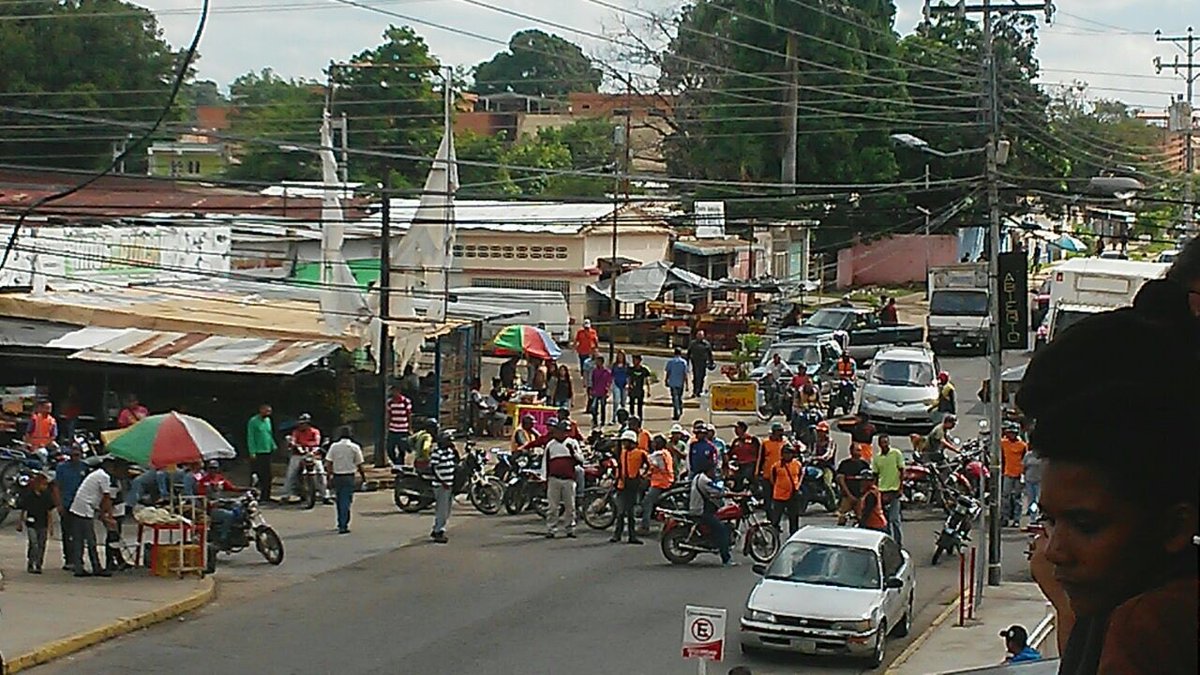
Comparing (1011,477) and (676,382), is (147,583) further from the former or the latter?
(676,382)

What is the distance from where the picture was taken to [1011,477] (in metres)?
23.5

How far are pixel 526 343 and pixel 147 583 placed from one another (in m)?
17.1

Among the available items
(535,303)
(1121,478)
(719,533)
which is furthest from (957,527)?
(535,303)

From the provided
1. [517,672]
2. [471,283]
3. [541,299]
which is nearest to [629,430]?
[517,672]

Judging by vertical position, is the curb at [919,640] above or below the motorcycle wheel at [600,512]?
below

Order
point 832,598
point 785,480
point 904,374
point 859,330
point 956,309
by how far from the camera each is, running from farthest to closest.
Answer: point 956,309 < point 859,330 < point 904,374 < point 785,480 < point 832,598

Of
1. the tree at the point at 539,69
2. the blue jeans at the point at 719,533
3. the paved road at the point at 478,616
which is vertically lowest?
the paved road at the point at 478,616

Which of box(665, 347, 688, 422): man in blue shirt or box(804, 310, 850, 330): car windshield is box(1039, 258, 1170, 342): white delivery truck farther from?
box(804, 310, 850, 330): car windshield

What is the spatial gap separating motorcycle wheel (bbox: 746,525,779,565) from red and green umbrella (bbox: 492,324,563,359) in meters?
14.7

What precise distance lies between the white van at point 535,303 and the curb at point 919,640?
73.7ft

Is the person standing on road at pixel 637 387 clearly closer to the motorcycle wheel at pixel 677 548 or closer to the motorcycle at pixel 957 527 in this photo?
the motorcycle at pixel 957 527

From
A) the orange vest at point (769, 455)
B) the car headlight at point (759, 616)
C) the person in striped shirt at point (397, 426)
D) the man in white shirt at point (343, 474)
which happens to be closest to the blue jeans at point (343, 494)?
the man in white shirt at point (343, 474)

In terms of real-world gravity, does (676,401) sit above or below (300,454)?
above

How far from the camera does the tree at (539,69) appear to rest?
272ft
